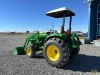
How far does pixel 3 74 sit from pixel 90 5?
19.2m

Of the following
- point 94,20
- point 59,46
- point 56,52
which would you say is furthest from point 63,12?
point 94,20

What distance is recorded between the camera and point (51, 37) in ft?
29.3

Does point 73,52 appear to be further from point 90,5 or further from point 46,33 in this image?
point 90,5

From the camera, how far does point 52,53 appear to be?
348 inches

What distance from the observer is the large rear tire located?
801 cm

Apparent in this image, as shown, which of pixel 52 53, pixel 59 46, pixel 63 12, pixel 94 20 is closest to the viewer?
pixel 59 46

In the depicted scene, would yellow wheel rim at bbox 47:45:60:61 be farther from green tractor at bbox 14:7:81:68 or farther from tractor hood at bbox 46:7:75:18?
tractor hood at bbox 46:7:75:18

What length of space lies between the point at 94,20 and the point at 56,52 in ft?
56.0

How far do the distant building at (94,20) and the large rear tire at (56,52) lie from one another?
16.5 metres

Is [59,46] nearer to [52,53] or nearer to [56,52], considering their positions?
[56,52]

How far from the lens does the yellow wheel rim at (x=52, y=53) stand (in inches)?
337

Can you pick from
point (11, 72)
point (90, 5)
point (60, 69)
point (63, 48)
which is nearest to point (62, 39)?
point (63, 48)

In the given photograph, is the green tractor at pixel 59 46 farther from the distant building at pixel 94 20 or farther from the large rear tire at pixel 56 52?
the distant building at pixel 94 20

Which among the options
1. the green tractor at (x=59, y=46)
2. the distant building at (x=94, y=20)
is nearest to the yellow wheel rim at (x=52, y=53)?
the green tractor at (x=59, y=46)
